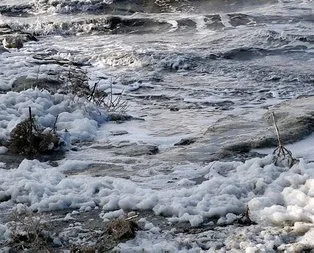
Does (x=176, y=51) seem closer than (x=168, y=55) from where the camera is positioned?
No

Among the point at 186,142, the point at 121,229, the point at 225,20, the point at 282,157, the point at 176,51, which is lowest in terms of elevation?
the point at 225,20

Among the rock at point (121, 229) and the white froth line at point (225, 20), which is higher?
the rock at point (121, 229)

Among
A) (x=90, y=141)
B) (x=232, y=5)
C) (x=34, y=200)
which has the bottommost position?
(x=232, y=5)

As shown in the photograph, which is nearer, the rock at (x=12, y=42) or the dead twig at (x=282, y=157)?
the dead twig at (x=282, y=157)

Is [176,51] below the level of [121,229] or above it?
below

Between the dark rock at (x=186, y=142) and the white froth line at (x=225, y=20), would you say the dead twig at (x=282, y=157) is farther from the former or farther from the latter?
the white froth line at (x=225, y=20)

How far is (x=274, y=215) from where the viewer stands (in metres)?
4.33

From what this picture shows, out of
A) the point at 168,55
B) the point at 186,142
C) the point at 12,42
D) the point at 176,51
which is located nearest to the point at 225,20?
the point at 176,51

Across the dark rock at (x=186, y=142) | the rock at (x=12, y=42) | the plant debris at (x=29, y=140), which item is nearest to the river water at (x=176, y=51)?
the rock at (x=12, y=42)

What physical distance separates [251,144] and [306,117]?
3.02 ft

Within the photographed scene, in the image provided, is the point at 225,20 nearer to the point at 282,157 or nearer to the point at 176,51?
the point at 176,51

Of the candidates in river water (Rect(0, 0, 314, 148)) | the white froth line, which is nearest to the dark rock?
river water (Rect(0, 0, 314, 148))

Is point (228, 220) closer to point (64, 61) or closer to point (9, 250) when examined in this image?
point (9, 250)

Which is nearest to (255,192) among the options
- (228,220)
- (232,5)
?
(228,220)
